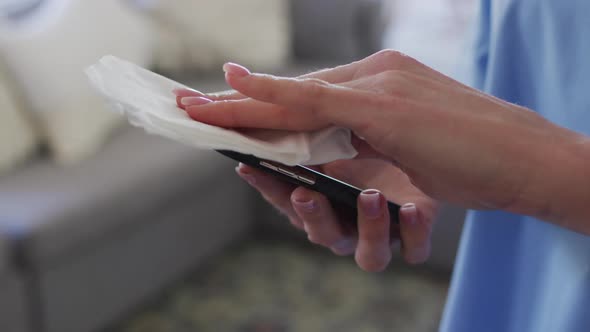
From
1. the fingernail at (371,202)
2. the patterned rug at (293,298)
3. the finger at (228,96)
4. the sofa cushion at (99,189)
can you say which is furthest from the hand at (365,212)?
the patterned rug at (293,298)

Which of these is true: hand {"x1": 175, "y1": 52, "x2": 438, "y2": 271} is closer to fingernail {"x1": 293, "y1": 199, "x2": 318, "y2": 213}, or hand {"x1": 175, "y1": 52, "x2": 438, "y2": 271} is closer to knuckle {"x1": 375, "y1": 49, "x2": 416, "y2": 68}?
fingernail {"x1": 293, "y1": 199, "x2": 318, "y2": 213}

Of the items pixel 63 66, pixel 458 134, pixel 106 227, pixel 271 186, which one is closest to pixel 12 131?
pixel 63 66

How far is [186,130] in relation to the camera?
18.0 inches

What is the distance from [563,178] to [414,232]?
22cm

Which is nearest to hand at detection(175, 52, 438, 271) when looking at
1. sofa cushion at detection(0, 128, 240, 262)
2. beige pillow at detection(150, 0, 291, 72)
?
sofa cushion at detection(0, 128, 240, 262)

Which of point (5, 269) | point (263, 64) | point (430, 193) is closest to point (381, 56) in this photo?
point (430, 193)

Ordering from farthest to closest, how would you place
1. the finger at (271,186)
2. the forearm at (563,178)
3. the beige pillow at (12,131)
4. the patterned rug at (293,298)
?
1. the patterned rug at (293,298)
2. the beige pillow at (12,131)
3. the finger at (271,186)
4. the forearm at (563,178)

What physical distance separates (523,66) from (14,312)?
1.29m

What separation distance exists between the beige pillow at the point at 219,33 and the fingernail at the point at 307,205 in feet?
5.78

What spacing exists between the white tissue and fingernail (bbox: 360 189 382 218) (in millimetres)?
83

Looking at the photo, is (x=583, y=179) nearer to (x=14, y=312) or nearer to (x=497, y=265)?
(x=497, y=265)

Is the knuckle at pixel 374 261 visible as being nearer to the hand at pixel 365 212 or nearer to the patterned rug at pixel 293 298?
the hand at pixel 365 212

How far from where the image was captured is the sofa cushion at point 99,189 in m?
1.46

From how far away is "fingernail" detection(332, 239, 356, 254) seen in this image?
0.67m
